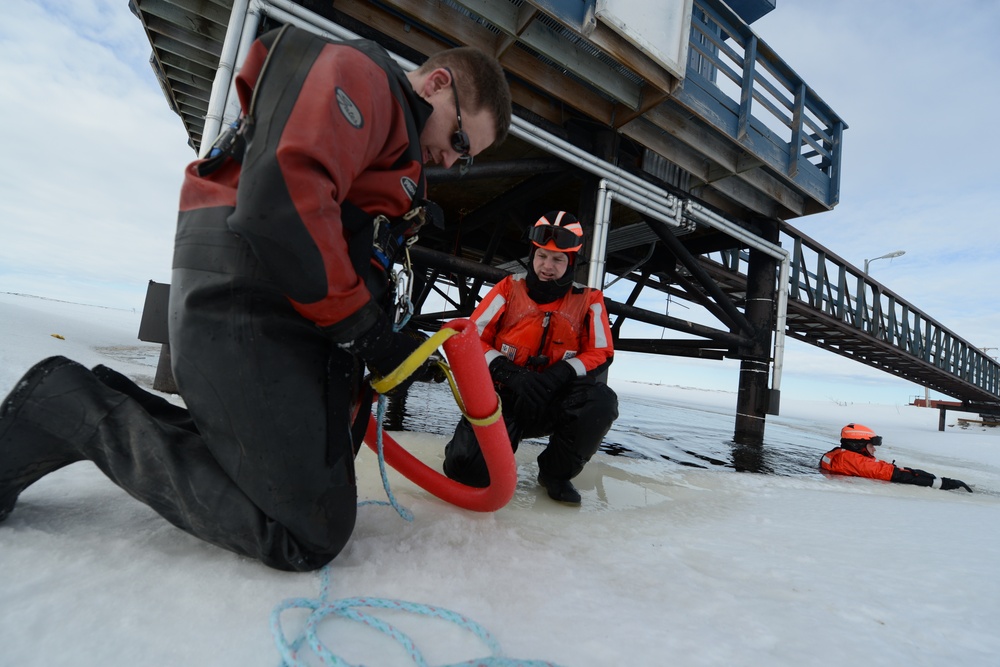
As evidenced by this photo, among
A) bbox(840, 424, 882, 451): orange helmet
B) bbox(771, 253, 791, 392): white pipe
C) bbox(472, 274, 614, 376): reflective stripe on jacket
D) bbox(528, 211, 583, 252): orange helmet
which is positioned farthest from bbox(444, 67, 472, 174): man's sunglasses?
bbox(771, 253, 791, 392): white pipe

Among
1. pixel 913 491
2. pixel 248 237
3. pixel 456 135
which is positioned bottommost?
pixel 913 491

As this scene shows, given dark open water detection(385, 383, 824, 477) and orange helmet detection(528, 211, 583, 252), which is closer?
orange helmet detection(528, 211, 583, 252)

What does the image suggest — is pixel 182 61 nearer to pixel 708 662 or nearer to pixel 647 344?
pixel 708 662

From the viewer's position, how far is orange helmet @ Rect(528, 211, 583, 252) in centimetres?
260

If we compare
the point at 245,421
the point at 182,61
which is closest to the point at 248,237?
the point at 245,421

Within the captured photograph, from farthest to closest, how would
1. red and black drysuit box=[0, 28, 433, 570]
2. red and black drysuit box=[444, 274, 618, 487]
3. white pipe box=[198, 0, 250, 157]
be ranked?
white pipe box=[198, 0, 250, 157] → red and black drysuit box=[444, 274, 618, 487] → red and black drysuit box=[0, 28, 433, 570]

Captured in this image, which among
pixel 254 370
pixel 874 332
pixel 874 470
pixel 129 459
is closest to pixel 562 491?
pixel 254 370

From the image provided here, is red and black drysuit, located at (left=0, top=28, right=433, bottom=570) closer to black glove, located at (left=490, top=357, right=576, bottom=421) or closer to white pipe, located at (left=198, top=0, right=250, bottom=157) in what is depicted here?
black glove, located at (left=490, top=357, right=576, bottom=421)

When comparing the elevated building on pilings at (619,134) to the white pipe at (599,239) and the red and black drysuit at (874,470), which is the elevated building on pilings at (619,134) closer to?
the white pipe at (599,239)

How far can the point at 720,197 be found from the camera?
632 cm

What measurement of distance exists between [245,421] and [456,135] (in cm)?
100

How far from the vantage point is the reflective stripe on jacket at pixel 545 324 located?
2721mm

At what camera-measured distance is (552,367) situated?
2553 mm

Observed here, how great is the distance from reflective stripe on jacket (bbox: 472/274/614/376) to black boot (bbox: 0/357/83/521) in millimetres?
1854
